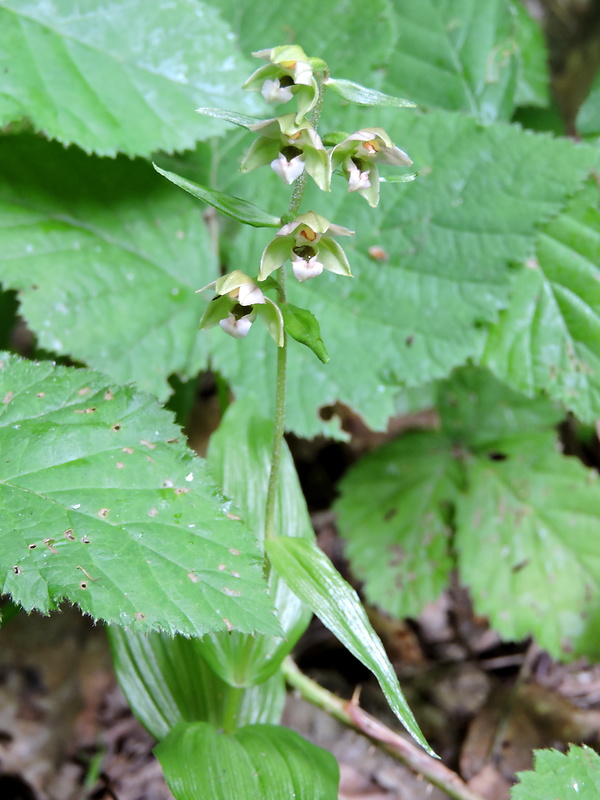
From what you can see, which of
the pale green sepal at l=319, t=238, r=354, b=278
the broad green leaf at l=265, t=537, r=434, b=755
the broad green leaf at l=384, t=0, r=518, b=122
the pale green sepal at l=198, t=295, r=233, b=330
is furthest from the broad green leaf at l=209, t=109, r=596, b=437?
the pale green sepal at l=319, t=238, r=354, b=278

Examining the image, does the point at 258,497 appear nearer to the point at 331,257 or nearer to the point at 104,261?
the point at 331,257

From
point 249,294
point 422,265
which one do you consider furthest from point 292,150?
point 422,265

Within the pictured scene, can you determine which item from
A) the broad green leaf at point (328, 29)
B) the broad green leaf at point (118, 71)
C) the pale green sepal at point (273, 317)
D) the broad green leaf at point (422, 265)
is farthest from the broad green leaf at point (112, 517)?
the broad green leaf at point (328, 29)

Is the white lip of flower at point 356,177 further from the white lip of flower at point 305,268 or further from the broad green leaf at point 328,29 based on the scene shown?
the broad green leaf at point 328,29

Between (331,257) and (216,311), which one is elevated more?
(331,257)

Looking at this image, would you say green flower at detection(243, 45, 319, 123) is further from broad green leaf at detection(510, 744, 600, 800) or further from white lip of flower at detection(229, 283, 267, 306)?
broad green leaf at detection(510, 744, 600, 800)

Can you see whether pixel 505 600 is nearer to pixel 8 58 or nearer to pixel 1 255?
pixel 1 255
